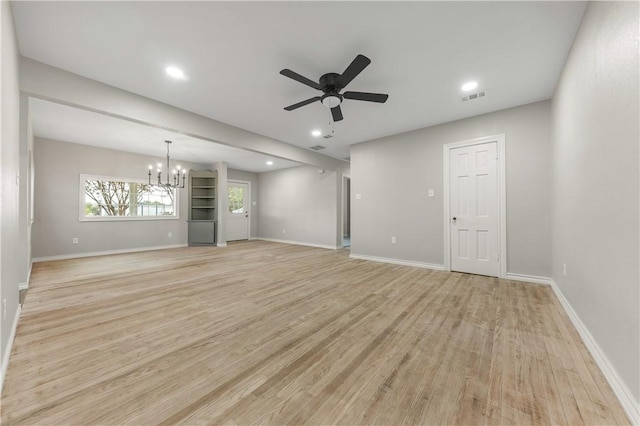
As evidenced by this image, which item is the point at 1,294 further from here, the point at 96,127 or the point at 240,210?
the point at 240,210

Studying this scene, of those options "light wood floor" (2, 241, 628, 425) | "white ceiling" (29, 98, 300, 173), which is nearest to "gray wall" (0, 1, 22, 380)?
"light wood floor" (2, 241, 628, 425)

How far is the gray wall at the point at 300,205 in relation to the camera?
22.5 ft

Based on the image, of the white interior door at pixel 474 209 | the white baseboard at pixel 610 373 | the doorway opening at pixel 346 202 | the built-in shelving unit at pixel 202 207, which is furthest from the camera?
the doorway opening at pixel 346 202

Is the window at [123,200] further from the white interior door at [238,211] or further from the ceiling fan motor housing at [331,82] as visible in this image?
the ceiling fan motor housing at [331,82]

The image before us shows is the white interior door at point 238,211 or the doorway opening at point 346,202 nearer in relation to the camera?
the doorway opening at point 346,202

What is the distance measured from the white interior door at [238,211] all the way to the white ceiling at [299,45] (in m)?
5.07

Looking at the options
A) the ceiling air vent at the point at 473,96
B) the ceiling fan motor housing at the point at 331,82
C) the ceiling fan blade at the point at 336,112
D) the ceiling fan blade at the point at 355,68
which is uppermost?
the ceiling air vent at the point at 473,96

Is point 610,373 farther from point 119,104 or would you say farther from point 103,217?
point 103,217

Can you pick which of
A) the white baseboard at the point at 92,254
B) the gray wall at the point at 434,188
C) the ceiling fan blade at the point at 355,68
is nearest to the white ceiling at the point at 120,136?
the white baseboard at the point at 92,254

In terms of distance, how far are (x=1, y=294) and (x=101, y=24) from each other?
218 cm

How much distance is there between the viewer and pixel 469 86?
2.99 metres

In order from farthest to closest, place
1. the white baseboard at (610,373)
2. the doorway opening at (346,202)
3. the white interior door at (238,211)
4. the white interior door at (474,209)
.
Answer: the white interior door at (238,211)
the doorway opening at (346,202)
the white interior door at (474,209)
the white baseboard at (610,373)

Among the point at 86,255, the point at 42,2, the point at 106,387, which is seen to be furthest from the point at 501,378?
the point at 86,255

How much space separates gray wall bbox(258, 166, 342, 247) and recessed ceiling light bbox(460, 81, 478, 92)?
4.00 meters
